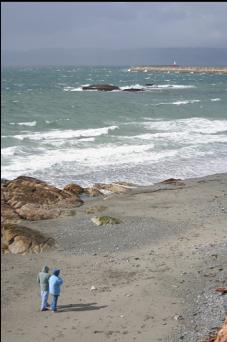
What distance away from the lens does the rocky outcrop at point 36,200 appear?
53.9ft

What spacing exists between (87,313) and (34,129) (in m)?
26.4

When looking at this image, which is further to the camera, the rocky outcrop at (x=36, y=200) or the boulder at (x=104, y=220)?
the rocky outcrop at (x=36, y=200)

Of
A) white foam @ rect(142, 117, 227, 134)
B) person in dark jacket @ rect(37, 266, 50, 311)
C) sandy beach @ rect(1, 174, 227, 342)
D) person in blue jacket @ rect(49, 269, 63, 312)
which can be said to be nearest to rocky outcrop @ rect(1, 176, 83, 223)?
sandy beach @ rect(1, 174, 227, 342)

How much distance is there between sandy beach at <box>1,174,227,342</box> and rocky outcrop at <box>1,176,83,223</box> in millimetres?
525

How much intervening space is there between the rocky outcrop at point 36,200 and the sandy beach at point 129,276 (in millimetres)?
525

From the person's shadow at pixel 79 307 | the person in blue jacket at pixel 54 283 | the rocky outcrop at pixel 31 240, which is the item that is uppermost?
the person in blue jacket at pixel 54 283

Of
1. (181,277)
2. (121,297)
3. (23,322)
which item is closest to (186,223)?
(181,277)

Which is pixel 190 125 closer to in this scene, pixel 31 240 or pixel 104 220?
pixel 104 220

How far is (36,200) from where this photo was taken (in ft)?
61.3

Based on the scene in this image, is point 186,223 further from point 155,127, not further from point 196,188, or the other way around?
point 155,127

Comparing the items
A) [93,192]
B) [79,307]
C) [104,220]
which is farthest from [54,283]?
[93,192]

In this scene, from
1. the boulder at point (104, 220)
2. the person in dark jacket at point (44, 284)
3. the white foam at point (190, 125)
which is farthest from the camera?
the white foam at point (190, 125)

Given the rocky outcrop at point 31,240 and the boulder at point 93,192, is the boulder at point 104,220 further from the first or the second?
the boulder at point 93,192

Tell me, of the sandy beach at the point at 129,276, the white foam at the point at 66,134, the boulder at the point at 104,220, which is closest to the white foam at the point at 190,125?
the white foam at the point at 66,134
